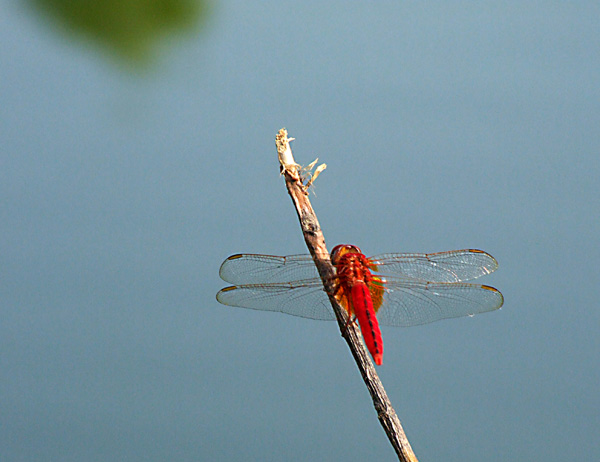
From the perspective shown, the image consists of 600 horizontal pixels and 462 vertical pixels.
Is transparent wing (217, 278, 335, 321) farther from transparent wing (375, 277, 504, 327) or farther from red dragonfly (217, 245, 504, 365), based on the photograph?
transparent wing (375, 277, 504, 327)

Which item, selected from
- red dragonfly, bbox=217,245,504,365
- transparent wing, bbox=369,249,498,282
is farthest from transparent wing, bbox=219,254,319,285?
transparent wing, bbox=369,249,498,282

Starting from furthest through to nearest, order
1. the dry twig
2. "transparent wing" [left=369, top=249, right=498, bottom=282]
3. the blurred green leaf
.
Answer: the blurred green leaf, "transparent wing" [left=369, top=249, right=498, bottom=282], the dry twig

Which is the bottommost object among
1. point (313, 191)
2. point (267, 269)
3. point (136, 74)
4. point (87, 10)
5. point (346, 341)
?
point (346, 341)

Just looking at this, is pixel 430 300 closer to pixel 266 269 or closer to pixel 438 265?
pixel 438 265

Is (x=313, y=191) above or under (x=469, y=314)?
above

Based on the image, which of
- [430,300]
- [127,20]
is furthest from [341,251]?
[127,20]

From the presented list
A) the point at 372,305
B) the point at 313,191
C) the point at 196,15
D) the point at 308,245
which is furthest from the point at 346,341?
the point at 196,15

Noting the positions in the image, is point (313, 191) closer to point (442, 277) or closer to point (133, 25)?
point (442, 277)

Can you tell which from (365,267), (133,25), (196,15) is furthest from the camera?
(133,25)
